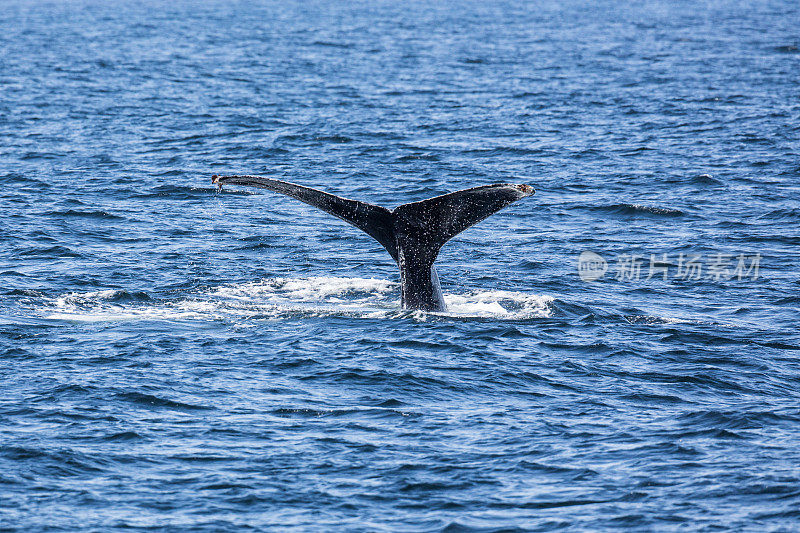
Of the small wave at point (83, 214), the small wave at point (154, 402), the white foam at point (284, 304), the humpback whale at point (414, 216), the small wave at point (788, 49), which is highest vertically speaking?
the small wave at point (788, 49)

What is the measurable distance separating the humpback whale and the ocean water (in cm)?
90

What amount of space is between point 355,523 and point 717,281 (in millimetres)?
9781

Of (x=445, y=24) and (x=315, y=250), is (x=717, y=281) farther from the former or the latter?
(x=445, y=24)

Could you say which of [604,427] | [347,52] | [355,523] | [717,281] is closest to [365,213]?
[604,427]

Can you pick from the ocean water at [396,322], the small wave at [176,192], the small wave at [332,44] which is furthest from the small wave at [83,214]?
the small wave at [332,44]

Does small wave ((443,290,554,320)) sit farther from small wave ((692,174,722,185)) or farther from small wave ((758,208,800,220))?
small wave ((692,174,722,185))

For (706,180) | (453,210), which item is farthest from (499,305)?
(706,180)

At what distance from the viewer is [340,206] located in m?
13.9

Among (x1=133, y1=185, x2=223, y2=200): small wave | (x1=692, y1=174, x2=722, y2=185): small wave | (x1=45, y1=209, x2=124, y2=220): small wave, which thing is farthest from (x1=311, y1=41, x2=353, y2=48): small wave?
(x1=45, y1=209, x2=124, y2=220): small wave

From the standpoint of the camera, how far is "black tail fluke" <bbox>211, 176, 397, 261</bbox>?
1337 cm

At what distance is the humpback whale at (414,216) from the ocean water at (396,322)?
0.90 metres

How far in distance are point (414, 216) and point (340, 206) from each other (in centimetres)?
94

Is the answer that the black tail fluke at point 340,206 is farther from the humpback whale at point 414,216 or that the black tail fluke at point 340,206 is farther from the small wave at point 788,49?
the small wave at point 788,49

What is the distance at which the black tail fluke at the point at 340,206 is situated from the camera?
526 inches
